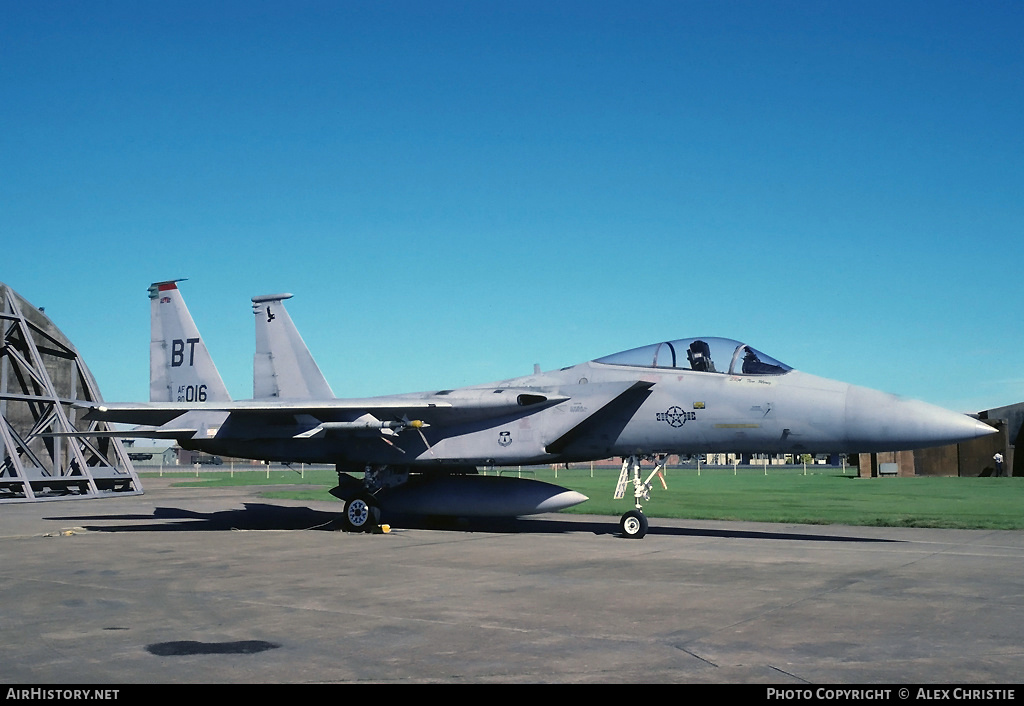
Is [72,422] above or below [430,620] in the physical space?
above

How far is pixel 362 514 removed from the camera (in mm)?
15484

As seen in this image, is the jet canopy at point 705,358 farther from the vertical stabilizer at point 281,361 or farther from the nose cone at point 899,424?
the vertical stabilizer at point 281,361

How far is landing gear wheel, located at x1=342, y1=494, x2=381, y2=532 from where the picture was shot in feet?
50.4

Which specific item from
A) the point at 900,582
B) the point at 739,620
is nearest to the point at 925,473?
the point at 900,582

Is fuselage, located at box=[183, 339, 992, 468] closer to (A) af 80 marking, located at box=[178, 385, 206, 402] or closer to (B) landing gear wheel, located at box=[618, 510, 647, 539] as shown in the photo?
(B) landing gear wheel, located at box=[618, 510, 647, 539]

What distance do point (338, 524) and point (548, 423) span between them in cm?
523

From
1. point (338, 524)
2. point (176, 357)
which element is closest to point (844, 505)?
point (338, 524)

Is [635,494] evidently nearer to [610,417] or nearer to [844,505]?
[610,417]

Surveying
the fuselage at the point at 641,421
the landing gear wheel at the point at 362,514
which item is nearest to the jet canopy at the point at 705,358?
the fuselage at the point at 641,421

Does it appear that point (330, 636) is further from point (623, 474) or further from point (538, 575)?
point (623, 474)

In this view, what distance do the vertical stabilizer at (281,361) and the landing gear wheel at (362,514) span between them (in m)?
3.36

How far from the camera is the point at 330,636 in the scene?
6.29 meters
